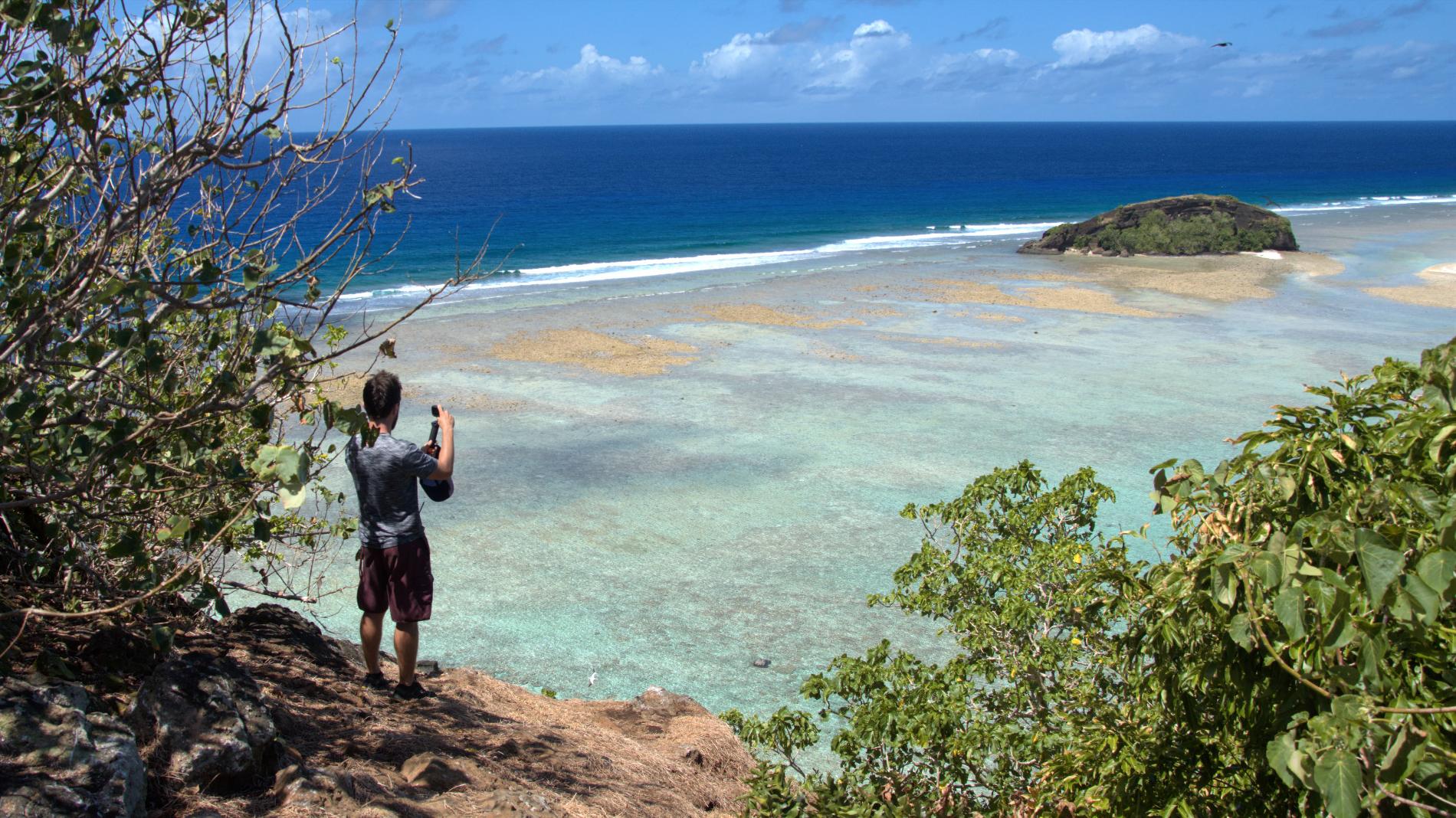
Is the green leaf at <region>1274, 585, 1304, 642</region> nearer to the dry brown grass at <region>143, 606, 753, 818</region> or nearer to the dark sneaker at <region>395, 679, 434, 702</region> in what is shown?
the dry brown grass at <region>143, 606, 753, 818</region>

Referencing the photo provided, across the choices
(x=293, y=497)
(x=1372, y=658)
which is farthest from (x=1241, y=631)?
(x=293, y=497)

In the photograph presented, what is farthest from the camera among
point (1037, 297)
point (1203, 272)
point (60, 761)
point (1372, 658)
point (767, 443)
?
point (1203, 272)

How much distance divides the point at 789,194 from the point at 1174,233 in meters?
37.0

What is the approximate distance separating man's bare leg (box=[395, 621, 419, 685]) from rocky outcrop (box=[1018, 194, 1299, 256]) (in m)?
36.5

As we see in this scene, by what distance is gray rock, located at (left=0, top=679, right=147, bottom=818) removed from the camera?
338cm

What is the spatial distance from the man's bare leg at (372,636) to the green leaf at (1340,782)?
437cm

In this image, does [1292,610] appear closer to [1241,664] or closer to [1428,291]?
[1241,664]

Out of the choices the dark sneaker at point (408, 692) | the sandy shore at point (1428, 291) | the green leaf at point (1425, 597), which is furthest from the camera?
the sandy shore at point (1428, 291)

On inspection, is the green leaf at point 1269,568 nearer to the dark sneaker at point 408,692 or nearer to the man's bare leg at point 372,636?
the man's bare leg at point 372,636

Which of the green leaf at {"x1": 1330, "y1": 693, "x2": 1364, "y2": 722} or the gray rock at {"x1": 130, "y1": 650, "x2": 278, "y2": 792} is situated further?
the gray rock at {"x1": 130, "y1": 650, "x2": 278, "y2": 792}

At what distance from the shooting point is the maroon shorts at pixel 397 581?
17.9 feet

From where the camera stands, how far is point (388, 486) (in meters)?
5.30

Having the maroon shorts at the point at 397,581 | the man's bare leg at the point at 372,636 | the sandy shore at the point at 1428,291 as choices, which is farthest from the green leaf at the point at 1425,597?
the sandy shore at the point at 1428,291

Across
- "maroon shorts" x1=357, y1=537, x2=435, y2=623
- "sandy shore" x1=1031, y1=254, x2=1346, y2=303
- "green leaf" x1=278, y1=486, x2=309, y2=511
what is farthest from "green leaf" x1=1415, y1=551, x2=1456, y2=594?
"sandy shore" x1=1031, y1=254, x2=1346, y2=303
